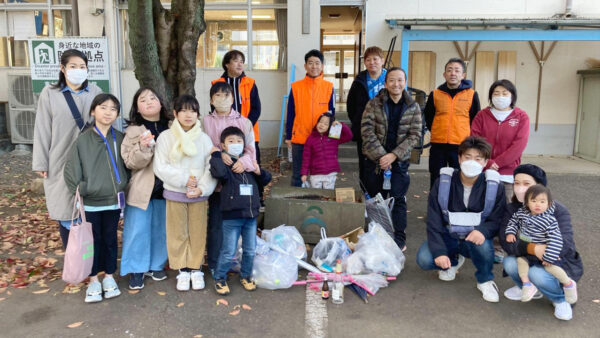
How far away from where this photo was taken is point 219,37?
11.5 metres

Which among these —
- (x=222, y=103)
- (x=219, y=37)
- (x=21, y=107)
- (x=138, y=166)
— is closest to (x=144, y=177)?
(x=138, y=166)

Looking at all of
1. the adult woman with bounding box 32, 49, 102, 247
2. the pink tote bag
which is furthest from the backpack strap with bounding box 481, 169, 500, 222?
the adult woman with bounding box 32, 49, 102, 247

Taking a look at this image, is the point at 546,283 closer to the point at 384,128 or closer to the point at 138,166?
the point at 384,128

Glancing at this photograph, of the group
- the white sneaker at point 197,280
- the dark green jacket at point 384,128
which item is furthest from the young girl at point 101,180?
the dark green jacket at point 384,128

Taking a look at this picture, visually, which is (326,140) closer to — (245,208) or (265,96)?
(245,208)

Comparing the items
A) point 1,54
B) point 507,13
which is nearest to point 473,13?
point 507,13

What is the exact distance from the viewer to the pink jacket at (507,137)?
4.33 metres

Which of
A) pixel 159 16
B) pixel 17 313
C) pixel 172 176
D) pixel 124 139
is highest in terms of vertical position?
pixel 159 16

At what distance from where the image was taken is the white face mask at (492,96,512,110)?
429 centimetres

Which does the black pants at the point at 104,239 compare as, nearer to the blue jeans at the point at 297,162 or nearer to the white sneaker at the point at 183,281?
the white sneaker at the point at 183,281

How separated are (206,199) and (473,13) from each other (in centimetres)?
889

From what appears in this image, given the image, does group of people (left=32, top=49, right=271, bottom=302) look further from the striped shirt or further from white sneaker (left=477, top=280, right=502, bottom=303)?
the striped shirt

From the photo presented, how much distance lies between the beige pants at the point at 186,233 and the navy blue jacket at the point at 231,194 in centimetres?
28

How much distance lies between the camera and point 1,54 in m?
12.2
